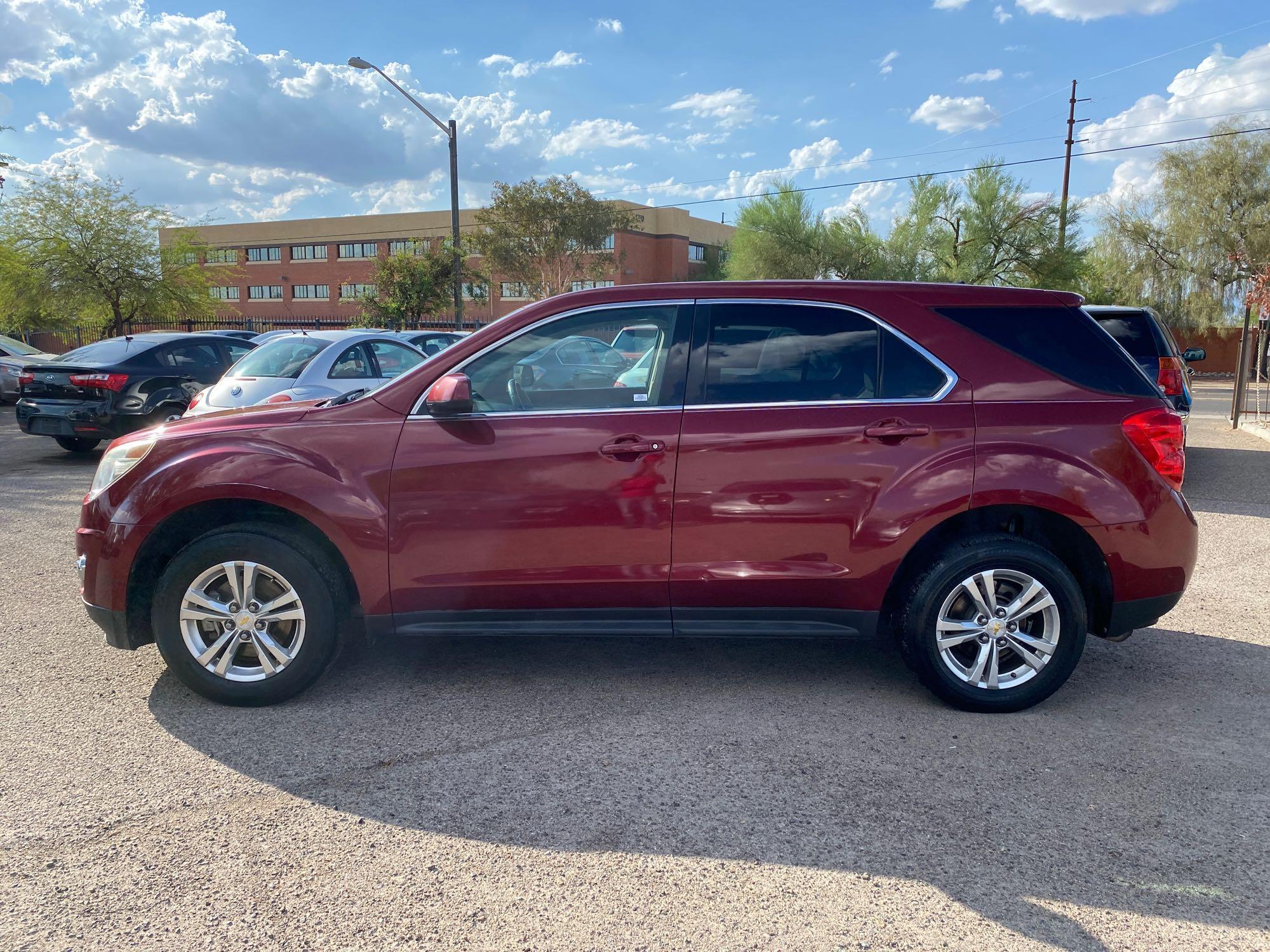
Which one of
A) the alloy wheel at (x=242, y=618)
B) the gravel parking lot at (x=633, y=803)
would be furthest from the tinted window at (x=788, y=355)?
the alloy wheel at (x=242, y=618)

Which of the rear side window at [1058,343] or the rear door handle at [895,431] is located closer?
the rear door handle at [895,431]

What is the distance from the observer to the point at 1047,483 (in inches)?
158

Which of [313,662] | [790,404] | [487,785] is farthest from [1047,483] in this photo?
[313,662]

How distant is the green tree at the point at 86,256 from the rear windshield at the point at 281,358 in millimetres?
21210

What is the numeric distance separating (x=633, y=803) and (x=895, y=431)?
187 centimetres

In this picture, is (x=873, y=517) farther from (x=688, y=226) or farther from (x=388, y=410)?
(x=688, y=226)

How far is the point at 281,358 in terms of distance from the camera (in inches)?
400

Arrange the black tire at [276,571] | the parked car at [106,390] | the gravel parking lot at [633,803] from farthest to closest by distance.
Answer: the parked car at [106,390], the black tire at [276,571], the gravel parking lot at [633,803]

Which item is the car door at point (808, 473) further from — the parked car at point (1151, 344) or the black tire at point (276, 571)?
the parked car at point (1151, 344)

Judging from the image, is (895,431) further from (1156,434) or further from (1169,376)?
(1169,376)

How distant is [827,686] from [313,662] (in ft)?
7.76

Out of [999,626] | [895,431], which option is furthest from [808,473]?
[999,626]

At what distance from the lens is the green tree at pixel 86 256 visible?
27141mm

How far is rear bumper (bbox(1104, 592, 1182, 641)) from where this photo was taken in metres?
4.12
